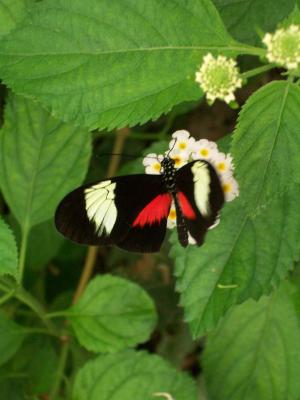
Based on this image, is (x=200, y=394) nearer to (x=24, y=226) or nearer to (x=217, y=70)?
(x=24, y=226)

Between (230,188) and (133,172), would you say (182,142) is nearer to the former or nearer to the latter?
(230,188)

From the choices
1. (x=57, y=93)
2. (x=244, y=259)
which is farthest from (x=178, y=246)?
(x=57, y=93)

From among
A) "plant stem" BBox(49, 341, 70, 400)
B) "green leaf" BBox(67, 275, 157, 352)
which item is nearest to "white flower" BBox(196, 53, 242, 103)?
"green leaf" BBox(67, 275, 157, 352)

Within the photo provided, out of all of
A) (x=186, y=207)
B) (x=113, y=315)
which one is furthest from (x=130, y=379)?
(x=186, y=207)

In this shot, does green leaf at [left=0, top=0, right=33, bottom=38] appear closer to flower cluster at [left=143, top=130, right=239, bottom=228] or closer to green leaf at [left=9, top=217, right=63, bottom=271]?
flower cluster at [left=143, top=130, right=239, bottom=228]

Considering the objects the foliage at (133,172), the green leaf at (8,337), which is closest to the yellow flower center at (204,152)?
the foliage at (133,172)

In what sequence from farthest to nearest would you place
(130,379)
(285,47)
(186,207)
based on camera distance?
(130,379), (186,207), (285,47)

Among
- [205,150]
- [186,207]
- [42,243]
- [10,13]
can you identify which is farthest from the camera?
[42,243]
